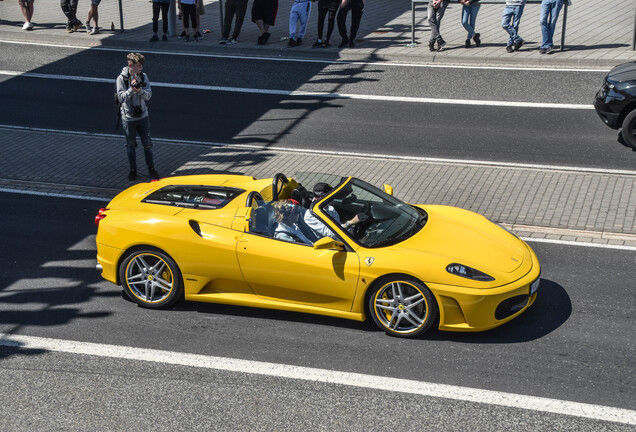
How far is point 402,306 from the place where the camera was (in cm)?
765

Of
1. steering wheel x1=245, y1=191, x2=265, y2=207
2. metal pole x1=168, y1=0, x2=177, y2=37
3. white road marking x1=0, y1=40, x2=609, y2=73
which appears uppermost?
metal pole x1=168, y1=0, x2=177, y2=37

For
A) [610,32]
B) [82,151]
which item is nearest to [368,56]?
[610,32]

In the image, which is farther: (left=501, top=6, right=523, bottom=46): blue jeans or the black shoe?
the black shoe

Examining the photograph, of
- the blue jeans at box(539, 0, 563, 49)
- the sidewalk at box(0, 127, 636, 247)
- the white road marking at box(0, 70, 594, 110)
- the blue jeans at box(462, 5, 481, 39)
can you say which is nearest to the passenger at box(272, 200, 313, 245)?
the sidewalk at box(0, 127, 636, 247)

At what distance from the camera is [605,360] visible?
24.0ft

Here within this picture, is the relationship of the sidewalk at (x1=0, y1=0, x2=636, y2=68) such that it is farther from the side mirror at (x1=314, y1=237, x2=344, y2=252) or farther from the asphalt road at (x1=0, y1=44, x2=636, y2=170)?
→ the side mirror at (x1=314, y1=237, x2=344, y2=252)

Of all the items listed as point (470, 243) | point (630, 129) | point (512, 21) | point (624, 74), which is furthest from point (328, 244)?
point (512, 21)

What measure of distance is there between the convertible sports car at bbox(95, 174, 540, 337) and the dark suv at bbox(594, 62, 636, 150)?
17.9 ft

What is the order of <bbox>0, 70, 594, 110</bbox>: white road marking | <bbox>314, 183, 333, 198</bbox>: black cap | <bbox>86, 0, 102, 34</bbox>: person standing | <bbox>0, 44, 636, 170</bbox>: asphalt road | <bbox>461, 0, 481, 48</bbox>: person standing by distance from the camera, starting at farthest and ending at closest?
<bbox>86, 0, 102, 34</bbox>: person standing → <bbox>461, 0, 481, 48</bbox>: person standing → <bbox>0, 70, 594, 110</bbox>: white road marking → <bbox>0, 44, 636, 170</bbox>: asphalt road → <bbox>314, 183, 333, 198</bbox>: black cap

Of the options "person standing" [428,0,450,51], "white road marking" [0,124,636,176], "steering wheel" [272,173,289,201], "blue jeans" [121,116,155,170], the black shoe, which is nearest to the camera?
"steering wheel" [272,173,289,201]

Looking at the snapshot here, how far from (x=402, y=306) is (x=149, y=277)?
2.58 m

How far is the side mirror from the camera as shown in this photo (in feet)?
25.2

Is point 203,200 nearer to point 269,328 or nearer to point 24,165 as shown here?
point 269,328

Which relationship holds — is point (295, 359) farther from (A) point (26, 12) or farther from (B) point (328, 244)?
(A) point (26, 12)
